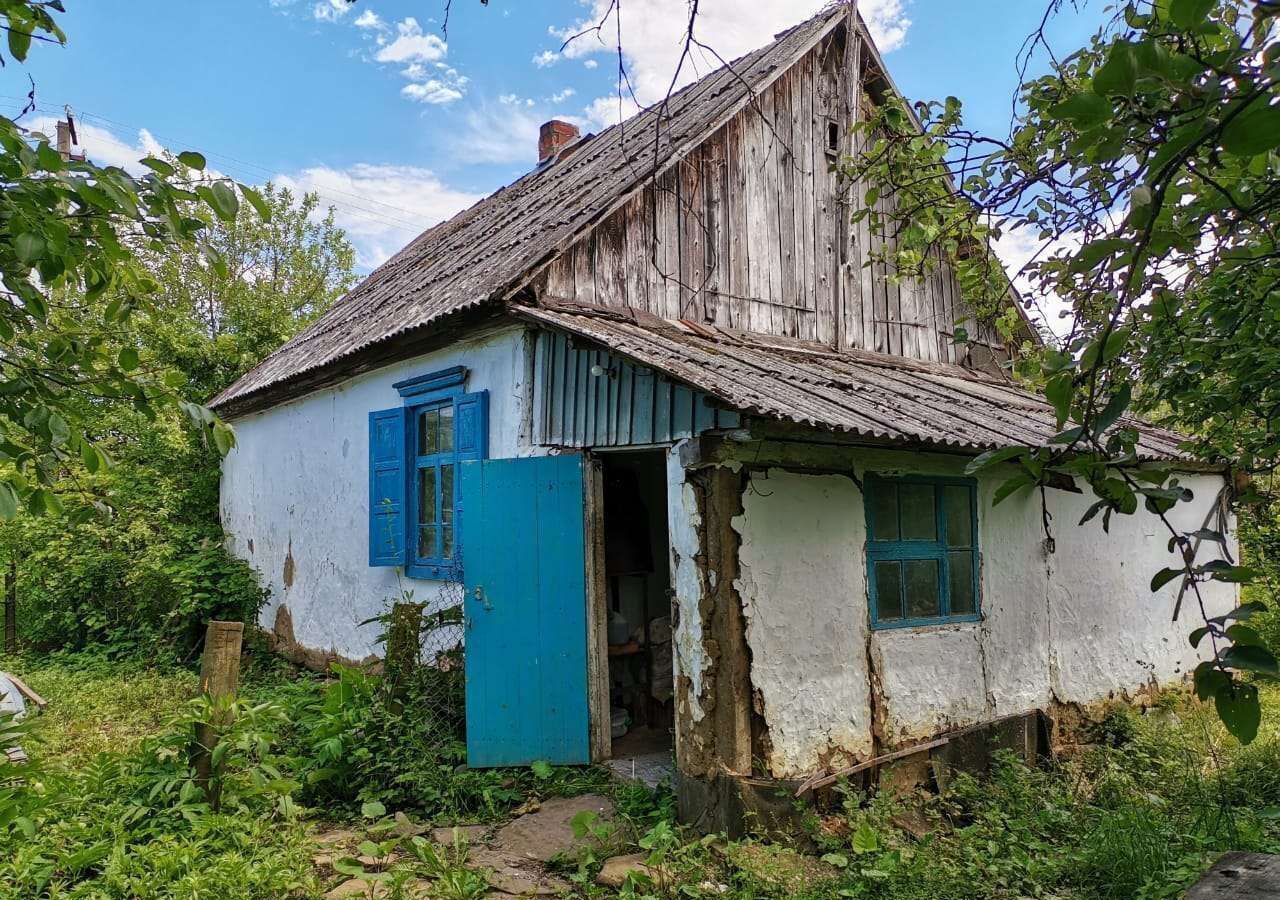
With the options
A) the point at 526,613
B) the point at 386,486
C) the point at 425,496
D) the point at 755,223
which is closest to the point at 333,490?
the point at 386,486

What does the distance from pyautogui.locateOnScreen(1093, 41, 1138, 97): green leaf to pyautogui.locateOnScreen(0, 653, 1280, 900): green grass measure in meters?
3.25

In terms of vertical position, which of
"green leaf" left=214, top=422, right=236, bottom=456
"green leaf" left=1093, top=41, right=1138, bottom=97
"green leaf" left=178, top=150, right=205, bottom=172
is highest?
"green leaf" left=178, top=150, right=205, bottom=172

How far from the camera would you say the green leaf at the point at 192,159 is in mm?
2072

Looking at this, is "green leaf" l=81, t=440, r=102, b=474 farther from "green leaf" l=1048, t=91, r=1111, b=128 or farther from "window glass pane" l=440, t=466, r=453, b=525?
"window glass pane" l=440, t=466, r=453, b=525

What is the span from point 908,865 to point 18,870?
418 centimetres

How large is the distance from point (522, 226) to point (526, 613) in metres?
3.97

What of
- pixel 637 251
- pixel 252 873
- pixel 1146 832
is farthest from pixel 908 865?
pixel 637 251

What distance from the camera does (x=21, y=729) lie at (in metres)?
2.54

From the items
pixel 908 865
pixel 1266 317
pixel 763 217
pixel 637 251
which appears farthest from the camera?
pixel 763 217

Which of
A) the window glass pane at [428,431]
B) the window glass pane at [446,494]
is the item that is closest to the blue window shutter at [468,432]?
the window glass pane at [446,494]

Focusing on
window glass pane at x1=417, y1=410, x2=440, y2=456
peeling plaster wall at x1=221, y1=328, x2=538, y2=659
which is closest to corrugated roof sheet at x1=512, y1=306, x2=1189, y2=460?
peeling plaster wall at x1=221, y1=328, x2=538, y2=659

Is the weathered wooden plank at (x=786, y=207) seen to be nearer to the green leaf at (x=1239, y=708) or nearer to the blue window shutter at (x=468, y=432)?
the blue window shutter at (x=468, y=432)

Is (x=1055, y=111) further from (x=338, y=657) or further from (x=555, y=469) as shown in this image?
(x=338, y=657)

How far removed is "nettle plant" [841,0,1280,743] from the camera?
3.91ft
